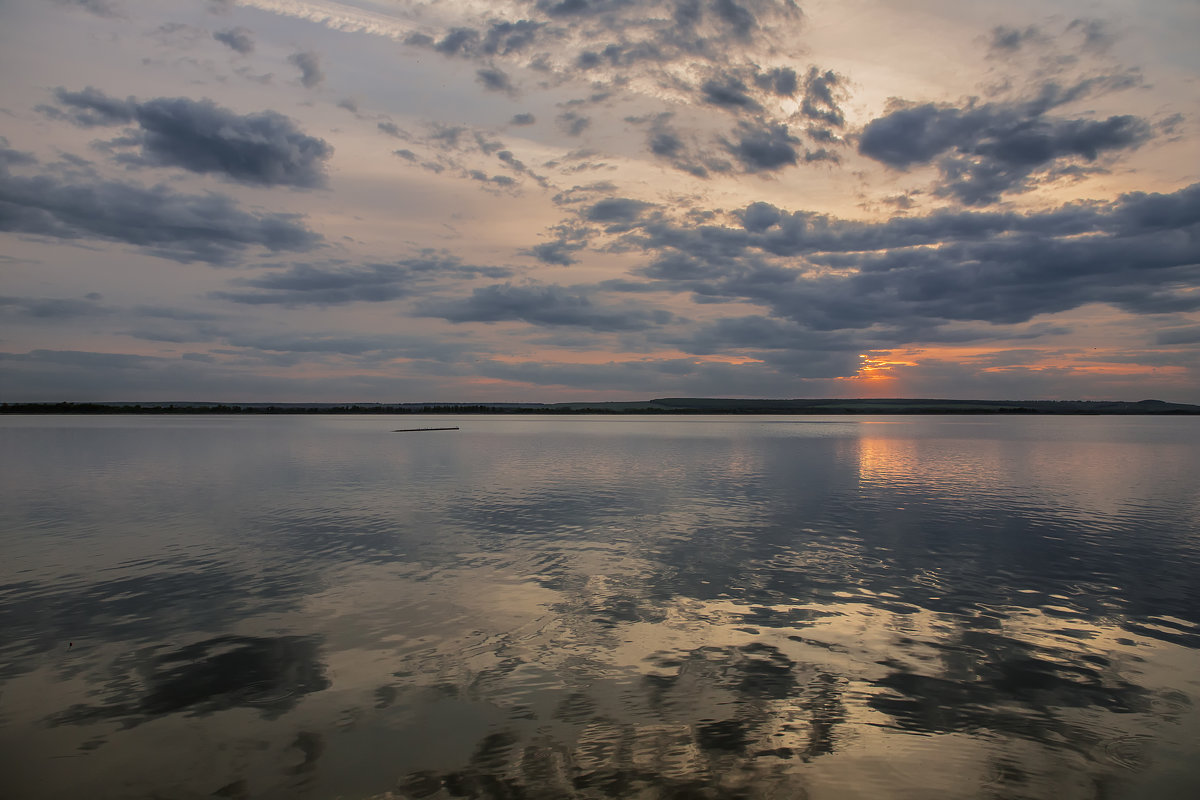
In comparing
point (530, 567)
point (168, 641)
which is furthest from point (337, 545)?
point (168, 641)

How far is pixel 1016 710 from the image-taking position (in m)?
9.38

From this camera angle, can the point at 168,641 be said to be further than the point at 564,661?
Yes

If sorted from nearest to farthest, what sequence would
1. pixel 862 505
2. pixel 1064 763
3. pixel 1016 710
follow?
pixel 1064 763
pixel 1016 710
pixel 862 505

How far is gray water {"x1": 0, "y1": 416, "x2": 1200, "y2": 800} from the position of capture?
25.7 ft

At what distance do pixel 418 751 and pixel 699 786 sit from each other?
3480 millimetres

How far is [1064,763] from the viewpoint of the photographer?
26.3 ft

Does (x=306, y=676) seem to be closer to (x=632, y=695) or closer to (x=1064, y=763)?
(x=632, y=695)

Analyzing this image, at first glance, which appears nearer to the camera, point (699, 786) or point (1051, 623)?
point (699, 786)

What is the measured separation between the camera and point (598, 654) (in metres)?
11.5

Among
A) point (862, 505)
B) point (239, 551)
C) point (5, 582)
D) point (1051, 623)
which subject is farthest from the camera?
point (862, 505)

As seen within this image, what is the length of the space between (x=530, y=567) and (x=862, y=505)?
1800 centimetres

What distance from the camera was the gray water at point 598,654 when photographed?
784 centimetres

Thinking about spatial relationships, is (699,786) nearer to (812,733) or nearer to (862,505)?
(812,733)

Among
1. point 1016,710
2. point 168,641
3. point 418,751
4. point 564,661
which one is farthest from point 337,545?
point 1016,710
